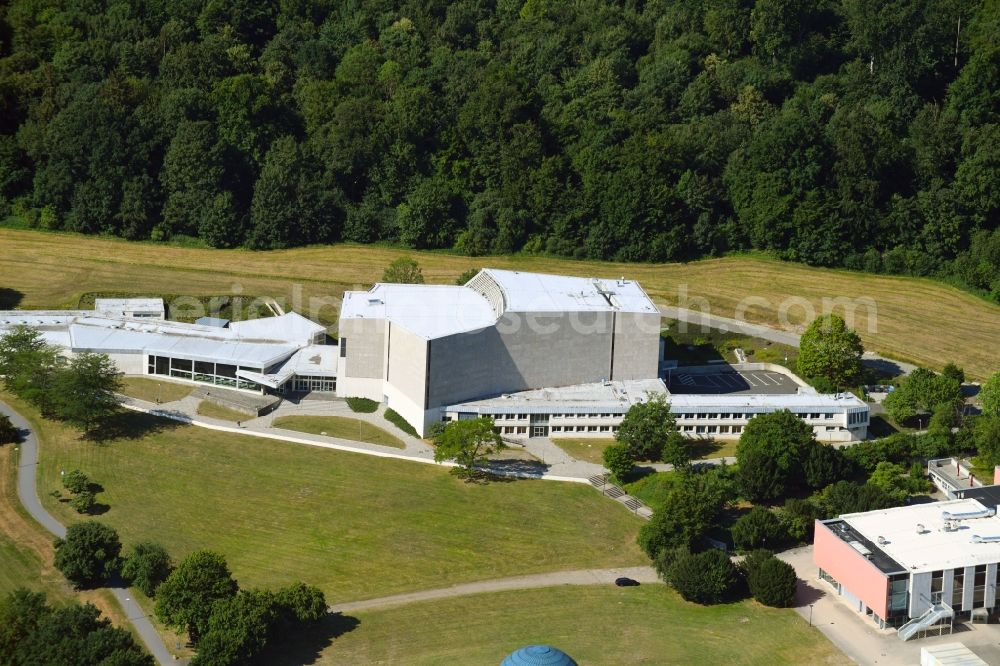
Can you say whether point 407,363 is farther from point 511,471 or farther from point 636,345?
point 636,345

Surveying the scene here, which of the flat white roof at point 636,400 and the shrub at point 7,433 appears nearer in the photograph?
the shrub at point 7,433

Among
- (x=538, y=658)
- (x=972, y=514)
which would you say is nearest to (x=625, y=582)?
(x=538, y=658)

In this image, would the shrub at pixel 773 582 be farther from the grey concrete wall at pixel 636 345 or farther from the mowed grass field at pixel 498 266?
the mowed grass field at pixel 498 266

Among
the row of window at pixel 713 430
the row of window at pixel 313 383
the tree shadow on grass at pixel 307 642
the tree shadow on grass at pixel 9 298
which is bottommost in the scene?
the tree shadow on grass at pixel 307 642

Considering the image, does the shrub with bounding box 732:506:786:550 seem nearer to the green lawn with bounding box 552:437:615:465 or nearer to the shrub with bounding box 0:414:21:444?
the green lawn with bounding box 552:437:615:465

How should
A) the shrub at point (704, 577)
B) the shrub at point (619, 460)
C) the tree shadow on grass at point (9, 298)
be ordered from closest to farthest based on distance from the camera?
the shrub at point (704, 577), the shrub at point (619, 460), the tree shadow on grass at point (9, 298)

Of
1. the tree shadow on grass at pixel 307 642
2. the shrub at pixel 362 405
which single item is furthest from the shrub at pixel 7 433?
the tree shadow on grass at pixel 307 642

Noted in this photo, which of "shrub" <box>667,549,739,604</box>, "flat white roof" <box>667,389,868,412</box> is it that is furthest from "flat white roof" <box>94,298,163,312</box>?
"shrub" <box>667,549,739,604</box>
